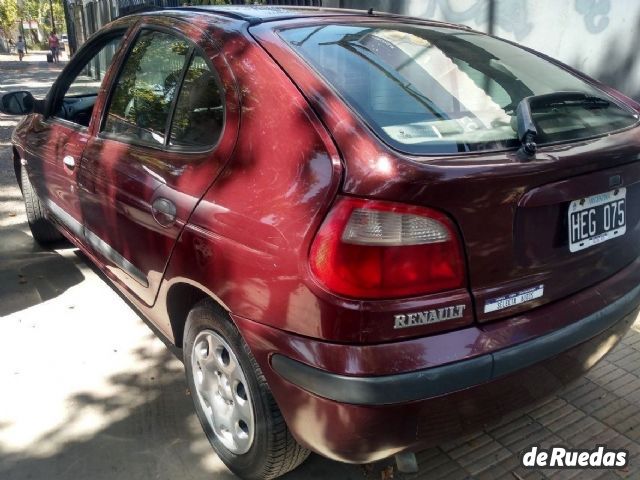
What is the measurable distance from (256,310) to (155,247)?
2.42ft

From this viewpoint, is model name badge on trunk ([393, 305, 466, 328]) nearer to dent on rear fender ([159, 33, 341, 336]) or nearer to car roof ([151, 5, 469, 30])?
dent on rear fender ([159, 33, 341, 336])

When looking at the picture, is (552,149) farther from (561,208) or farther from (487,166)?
(487,166)

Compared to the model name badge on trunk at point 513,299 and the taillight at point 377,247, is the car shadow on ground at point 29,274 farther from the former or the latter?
the model name badge on trunk at point 513,299

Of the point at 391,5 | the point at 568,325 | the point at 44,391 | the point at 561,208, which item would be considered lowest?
the point at 44,391

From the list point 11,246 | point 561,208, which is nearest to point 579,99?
point 561,208

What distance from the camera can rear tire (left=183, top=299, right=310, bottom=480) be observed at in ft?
6.46

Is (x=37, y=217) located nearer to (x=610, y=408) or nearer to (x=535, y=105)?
(x=535, y=105)

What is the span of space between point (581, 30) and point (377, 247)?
13.9 ft

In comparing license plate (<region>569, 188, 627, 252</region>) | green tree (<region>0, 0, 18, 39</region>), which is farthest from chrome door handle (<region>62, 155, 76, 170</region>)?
green tree (<region>0, 0, 18, 39</region>)

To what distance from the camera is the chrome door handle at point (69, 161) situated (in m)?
3.12

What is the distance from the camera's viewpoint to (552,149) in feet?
6.17

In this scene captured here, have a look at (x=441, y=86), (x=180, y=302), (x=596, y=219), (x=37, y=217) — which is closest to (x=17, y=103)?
(x=37, y=217)

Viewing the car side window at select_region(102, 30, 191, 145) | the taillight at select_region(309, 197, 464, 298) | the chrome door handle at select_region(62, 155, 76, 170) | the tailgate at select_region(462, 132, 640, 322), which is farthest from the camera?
the chrome door handle at select_region(62, 155, 76, 170)

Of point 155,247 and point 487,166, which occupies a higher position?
point 487,166
